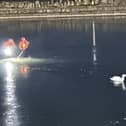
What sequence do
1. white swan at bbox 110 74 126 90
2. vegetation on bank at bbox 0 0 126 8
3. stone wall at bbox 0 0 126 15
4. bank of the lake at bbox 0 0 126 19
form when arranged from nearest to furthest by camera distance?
white swan at bbox 110 74 126 90, bank of the lake at bbox 0 0 126 19, stone wall at bbox 0 0 126 15, vegetation on bank at bbox 0 0 126 8

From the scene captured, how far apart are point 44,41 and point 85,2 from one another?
30.2 meters

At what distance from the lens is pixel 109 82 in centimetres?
4191

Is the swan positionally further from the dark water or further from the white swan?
the dark water

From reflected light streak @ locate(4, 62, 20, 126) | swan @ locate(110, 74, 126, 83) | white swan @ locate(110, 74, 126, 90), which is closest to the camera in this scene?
reflected light streak @ locate(4, 62, 20, 126)

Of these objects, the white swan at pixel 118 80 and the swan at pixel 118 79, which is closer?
the white swan at pixel 118 80

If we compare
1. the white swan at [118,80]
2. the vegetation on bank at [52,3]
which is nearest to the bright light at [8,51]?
the white swan at [118,80]

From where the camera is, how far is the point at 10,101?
3784 cm

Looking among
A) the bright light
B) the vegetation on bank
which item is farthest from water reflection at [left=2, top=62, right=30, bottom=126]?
the vegetation on bank

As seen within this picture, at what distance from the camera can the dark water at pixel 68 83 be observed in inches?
1344

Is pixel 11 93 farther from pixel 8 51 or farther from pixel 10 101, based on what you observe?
pixel 8 51

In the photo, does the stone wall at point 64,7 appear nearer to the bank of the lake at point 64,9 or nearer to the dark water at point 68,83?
the bank of the lake at point 64,9

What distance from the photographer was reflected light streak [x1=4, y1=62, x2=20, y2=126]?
33.5 meters

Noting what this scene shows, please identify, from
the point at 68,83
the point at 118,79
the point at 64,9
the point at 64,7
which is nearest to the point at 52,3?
the point at 64,7

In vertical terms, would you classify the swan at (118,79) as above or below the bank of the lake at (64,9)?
above
